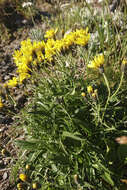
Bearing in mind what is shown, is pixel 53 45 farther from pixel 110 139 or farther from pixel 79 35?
pixel 110 139

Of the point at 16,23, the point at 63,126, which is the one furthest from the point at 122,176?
the point at 16,23

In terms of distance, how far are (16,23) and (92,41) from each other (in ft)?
11.3

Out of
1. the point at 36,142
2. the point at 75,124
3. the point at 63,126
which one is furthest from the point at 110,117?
the point at 36,142

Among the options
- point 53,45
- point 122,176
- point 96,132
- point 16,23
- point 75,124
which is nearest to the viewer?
point 122,176

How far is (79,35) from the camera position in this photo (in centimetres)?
191

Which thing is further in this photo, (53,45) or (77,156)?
(53,45)

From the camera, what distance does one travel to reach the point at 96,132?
1810mm

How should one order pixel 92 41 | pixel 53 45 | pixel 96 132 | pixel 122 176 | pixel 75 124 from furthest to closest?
pixel 92 41, pixel 53 45, pixel 75 124, pixel 96 132, pixel 122 176

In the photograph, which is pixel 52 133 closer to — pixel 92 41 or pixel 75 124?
pixel 75 124

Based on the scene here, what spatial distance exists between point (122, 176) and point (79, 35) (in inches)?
63.1

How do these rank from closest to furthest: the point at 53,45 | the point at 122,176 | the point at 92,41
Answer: the point at 122,176 < the point at 53,45 < the point at 92,41

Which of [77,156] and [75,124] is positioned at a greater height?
[75,124]

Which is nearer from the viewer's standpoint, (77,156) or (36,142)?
(77,156)

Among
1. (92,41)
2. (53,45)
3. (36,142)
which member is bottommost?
(36,142)
